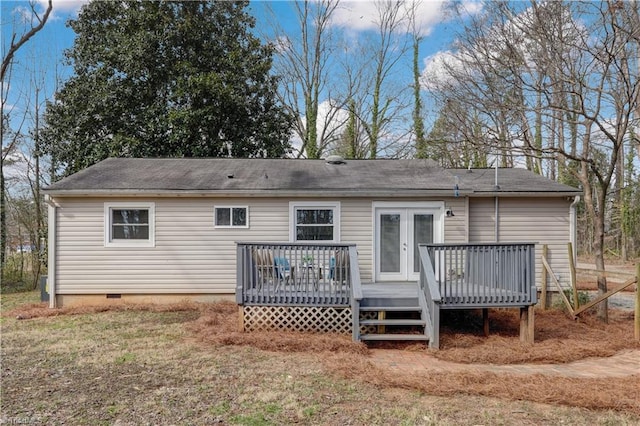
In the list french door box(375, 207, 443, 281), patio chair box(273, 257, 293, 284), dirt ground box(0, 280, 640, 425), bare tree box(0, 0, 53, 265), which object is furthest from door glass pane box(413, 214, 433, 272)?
bare tree box(0, 0, 53, 265)

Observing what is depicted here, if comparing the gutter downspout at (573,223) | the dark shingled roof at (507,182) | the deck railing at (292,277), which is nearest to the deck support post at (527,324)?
the deck railing at (292,277)

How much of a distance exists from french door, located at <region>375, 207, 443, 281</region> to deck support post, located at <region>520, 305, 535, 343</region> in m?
2.60

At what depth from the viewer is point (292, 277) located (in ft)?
21.9

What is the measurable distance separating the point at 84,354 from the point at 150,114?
11.4 meters

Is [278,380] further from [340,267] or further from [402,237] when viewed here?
[402,237]

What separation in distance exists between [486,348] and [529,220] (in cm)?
436

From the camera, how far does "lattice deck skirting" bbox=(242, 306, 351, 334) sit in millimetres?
6688

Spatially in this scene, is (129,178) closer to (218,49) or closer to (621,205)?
(218,49)

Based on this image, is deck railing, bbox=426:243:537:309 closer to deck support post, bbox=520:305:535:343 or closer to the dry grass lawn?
deck support post, bbox=520:305:535:343

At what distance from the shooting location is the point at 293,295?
258 inches

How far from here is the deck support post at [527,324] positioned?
6211 millimetres

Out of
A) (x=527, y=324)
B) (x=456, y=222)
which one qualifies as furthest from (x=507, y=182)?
(x=527, y=324)

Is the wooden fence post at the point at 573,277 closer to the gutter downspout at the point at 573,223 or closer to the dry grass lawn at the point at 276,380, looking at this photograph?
the gutter downspout at the point at 573,223

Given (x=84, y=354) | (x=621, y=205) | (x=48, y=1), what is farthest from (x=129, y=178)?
(x=621, y=205)
